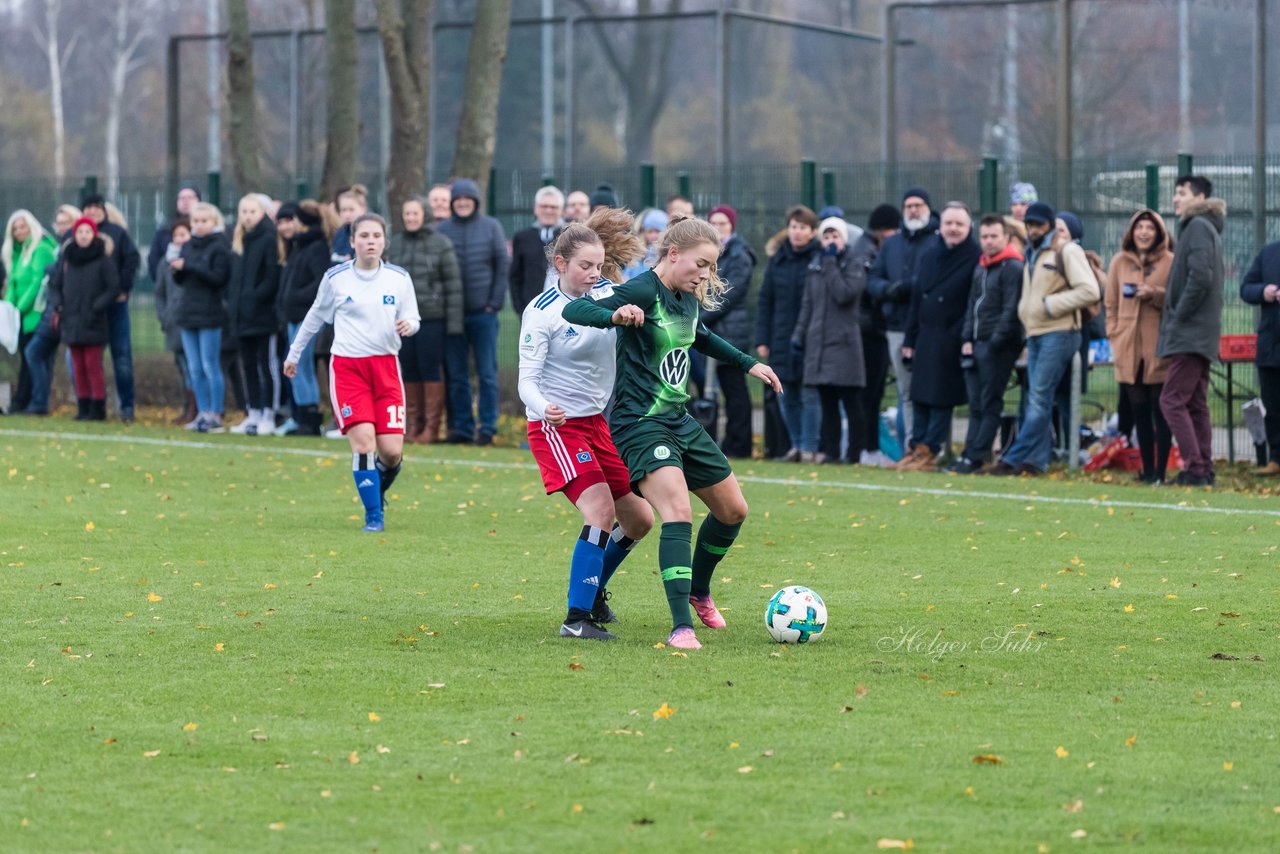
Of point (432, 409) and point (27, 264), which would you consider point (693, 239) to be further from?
point (27, 264)

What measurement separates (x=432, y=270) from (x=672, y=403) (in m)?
10.0

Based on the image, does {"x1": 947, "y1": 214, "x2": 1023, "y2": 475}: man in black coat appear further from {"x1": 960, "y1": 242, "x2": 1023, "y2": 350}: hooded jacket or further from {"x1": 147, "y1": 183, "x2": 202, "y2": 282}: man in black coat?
{"x1": 147, "y1": 183, "x2": 202, "y2": 282}: man in black coat

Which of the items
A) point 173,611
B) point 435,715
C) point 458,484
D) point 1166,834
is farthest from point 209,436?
point 1166,834

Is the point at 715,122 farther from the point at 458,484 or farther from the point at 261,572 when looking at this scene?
the point at 261,572

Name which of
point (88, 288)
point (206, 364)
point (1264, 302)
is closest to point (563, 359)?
point (1264, 302)

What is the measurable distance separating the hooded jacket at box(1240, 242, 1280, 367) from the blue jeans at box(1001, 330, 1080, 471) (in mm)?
1320

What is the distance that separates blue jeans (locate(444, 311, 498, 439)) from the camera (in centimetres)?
1812

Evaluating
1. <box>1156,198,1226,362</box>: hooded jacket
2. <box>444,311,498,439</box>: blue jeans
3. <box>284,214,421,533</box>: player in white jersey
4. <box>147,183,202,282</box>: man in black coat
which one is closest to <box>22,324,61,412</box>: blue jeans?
<box>147,183,202,282</box>: man in black coat

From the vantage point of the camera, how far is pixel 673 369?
8.04m

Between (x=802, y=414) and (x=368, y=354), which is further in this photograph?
(x=802, y=414)

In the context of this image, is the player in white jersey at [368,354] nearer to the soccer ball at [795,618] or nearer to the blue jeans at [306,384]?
the soccer ball at [795,618]

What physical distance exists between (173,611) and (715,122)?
57.9ft

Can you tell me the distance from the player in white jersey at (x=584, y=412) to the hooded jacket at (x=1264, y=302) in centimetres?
763

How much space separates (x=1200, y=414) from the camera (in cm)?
1427
